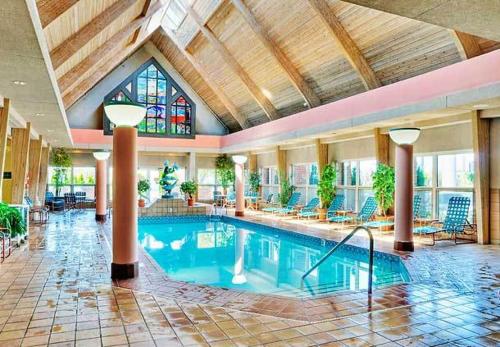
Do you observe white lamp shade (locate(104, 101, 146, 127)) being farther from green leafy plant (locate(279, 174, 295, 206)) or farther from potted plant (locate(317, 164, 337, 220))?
green leafy plant (locate(279, 174, 295, 206))

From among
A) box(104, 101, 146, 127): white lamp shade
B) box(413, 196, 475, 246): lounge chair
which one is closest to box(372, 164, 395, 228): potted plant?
box(413, 196, 475, 246): lounge chair

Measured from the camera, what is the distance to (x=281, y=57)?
12.4 metres

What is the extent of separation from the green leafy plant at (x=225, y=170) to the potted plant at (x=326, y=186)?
7.63 metres

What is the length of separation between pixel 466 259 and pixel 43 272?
661cm

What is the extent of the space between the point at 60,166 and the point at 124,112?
1359 cm

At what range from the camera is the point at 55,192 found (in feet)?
58.5

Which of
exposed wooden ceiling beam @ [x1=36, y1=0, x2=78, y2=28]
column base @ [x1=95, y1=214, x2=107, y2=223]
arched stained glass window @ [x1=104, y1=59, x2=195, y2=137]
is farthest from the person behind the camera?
arched stained glass window @ [x1=104, y1=59, x2=195, y2=137]

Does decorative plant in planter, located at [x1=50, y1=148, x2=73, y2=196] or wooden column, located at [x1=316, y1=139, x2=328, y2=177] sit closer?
wooden column, located at [x1=316, y1=139, x2=328, y2=177]

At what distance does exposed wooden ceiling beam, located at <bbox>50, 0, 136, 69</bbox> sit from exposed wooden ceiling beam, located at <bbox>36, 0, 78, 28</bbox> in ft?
5.90

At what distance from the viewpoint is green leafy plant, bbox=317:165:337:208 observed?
12.4 meters

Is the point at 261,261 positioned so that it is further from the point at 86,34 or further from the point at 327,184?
the point at 86,34

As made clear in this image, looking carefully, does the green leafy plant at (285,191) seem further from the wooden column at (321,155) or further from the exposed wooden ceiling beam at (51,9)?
the exposed wooden ceiling beam at (51,9)

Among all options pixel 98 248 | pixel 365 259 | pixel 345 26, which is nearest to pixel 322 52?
pixel 345 26

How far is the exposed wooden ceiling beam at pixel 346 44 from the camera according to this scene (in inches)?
385
